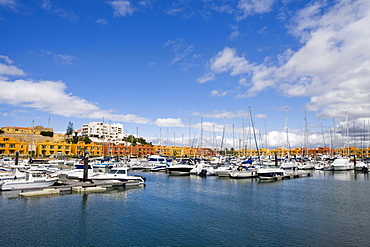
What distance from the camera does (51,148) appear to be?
392ft

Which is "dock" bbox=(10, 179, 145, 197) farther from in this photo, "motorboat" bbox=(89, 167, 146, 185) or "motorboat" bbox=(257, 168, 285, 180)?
"motorboat" bbox=(257, 168, 285, 180)

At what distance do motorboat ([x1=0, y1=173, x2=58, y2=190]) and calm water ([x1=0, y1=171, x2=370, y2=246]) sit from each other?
4.82ft

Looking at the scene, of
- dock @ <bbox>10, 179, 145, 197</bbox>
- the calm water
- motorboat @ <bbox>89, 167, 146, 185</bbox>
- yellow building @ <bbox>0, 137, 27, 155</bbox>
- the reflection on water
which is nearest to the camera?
the calm water

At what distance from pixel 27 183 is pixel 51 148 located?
92.7 meters

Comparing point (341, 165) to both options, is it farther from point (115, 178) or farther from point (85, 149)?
point (85, 149)

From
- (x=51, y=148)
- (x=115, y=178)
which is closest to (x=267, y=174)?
(x=115, y=178)

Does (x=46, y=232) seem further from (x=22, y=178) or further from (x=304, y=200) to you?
(x=304, y=200)

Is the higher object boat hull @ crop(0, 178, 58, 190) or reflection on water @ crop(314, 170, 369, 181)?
boat hull @ crop(0, 178, 58, 190)

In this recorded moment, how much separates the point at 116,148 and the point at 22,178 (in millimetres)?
103832

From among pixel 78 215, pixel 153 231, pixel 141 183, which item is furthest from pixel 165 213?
pixel 141 183

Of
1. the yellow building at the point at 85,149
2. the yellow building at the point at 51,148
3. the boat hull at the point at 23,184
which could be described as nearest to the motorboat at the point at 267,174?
the boat hull at the point at 23,184

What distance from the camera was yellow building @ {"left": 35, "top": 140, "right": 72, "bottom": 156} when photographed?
11764 centimetres


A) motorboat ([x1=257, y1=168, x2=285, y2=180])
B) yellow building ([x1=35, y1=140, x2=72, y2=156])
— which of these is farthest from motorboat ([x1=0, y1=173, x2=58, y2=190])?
yellow building ([x1=35, y1=140, x2=72, y2=156])

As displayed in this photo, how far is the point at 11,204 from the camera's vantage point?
27.5 meters
